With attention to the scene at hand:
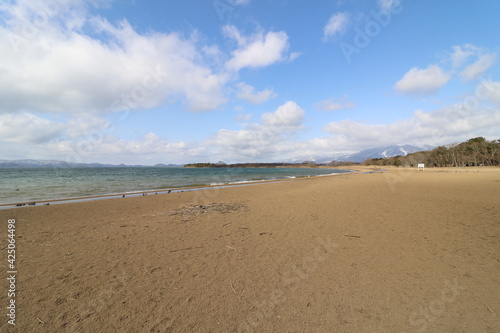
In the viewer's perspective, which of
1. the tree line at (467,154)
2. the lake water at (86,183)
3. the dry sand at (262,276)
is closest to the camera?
the dry sand at (262,276)

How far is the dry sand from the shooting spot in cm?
372

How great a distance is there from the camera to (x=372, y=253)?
20.7 feet

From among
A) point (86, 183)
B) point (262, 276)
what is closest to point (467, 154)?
point (262, 276)

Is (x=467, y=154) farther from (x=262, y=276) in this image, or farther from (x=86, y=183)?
(x=86, y=183)

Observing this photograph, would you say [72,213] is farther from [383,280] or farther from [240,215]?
[383,280]

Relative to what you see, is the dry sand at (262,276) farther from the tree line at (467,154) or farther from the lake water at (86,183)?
the tree line at (467,154)

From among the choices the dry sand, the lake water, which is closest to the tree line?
the lake water

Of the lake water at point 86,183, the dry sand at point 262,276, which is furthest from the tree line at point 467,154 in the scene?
the dry sand at point 262,276

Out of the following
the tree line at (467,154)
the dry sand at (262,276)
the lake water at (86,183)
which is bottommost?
the dry sand at (262,276)

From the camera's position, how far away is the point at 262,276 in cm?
517

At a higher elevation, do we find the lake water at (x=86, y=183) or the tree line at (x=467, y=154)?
the tree line at (x=467, y=154)

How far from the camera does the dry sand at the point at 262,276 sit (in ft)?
12.2

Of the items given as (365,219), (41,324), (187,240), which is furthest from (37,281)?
(365,219)

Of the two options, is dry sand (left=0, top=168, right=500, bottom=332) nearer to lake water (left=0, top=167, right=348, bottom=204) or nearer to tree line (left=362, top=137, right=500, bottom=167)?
lake water (left=0, top=167, right=348, bottom=204)
